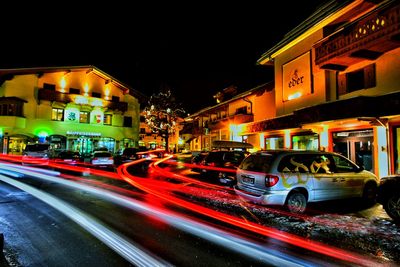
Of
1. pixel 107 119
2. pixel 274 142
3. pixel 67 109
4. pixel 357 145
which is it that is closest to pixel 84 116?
pixel 67 109

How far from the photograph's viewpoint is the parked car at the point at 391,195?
677 centimetres

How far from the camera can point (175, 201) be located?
8.77 metres

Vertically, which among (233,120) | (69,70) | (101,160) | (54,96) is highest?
(69,70)

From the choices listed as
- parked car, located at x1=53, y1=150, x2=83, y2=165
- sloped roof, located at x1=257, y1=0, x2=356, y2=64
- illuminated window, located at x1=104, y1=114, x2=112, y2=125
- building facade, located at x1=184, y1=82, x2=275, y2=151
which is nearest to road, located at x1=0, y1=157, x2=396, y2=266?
sloped roof, located at x1=257, y1=0, x2=356, y2=64

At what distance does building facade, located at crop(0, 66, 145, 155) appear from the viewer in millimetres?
29047

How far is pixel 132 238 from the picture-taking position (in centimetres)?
521

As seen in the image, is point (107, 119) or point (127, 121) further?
point (127, 121)

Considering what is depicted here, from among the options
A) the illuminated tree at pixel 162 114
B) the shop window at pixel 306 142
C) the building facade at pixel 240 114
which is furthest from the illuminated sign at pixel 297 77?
the illuminated tree at pixel 162 114

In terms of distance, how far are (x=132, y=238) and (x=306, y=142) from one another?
15.1 metres

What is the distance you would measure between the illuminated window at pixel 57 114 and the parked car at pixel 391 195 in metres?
35.3

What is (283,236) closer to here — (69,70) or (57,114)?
(57,114)

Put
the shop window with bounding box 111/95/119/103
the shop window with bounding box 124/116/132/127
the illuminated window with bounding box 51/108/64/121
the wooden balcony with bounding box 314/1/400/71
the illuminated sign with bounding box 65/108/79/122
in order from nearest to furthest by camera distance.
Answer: the wooden balcony with bounding box 314/1/400/71, the illuminated window with bounding box 51/108/64/121, the illuminated sign with bounding box 65/108/79/122, the shop window with bounding box 111/95/119/103, the shop window with bounding box 124/116/132/127

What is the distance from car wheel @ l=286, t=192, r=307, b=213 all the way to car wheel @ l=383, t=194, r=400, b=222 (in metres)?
2.14

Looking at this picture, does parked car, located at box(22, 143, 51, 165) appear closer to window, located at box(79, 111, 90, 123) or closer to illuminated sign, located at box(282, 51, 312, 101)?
window, located at box(79, 111, 90, 123)
